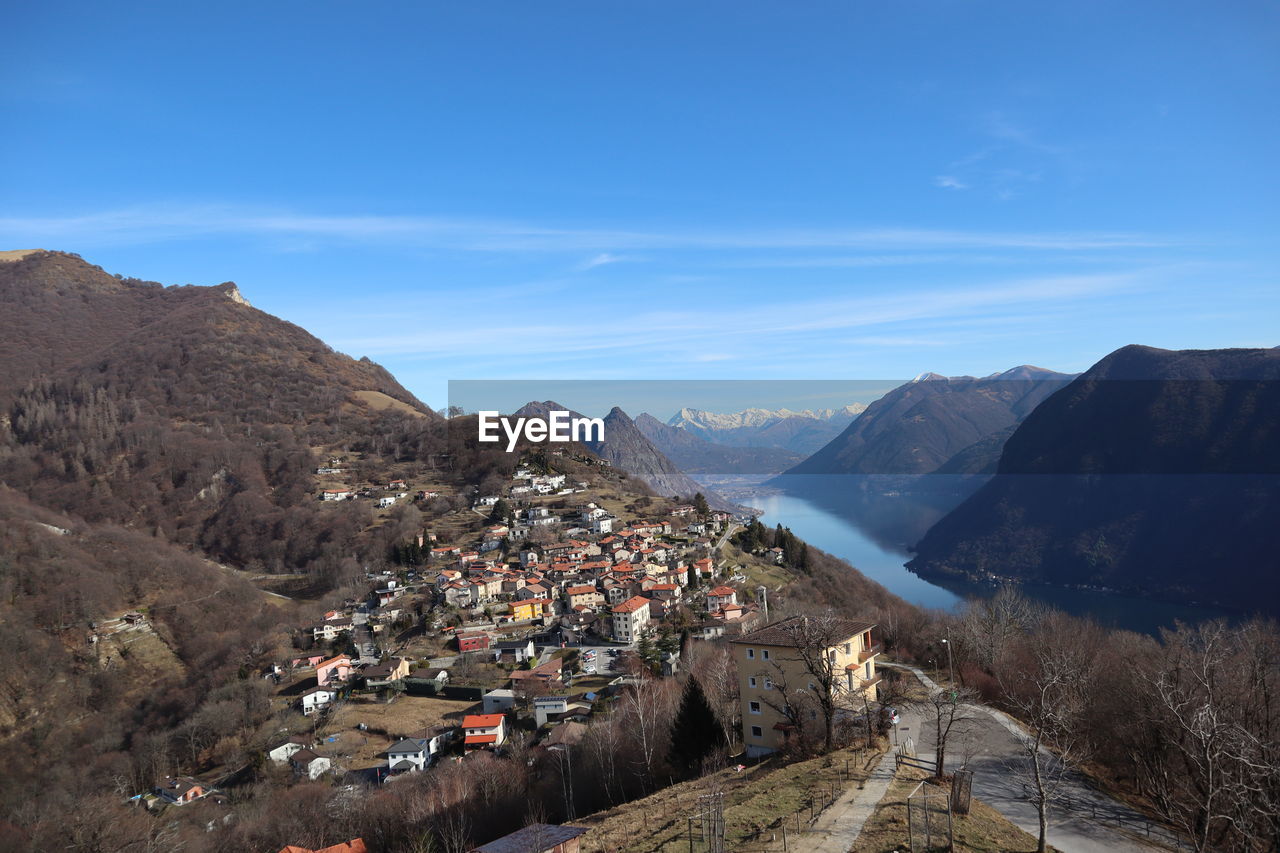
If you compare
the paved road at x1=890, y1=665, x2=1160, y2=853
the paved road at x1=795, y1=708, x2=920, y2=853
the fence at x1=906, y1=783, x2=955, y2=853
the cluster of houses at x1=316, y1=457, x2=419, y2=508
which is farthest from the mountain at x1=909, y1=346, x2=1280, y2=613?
the fence at x1=906, y1=783, x2=955, y2=853

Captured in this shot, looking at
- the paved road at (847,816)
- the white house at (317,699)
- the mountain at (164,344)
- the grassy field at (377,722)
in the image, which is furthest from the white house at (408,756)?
the mountain at (164,344)

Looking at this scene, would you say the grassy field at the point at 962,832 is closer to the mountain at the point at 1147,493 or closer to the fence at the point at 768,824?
the fence at the point at 768,824

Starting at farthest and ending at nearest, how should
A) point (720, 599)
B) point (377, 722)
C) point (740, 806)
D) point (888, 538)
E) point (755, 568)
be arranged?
1. point (888, 538)
2. point (755, 568)
3. point (720, 599)
4. point (377, 722)
5. point (740, 806)

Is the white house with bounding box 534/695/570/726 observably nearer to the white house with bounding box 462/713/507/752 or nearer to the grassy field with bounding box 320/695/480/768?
the white house with bounding box 462/713/507/752

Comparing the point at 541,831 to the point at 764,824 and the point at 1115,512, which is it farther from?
the point at 1115,512

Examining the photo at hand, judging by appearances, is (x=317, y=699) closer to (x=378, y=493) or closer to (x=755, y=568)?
(x=755, y=568)

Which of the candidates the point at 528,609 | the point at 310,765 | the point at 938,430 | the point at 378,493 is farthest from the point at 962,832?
the point at 938,430
